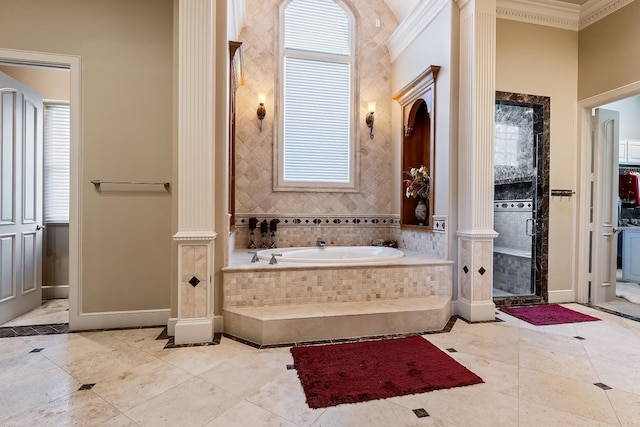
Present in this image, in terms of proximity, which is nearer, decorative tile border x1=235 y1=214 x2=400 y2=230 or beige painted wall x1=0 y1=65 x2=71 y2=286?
beige painted wall x1=0 y1=65 x2=71 y2=286

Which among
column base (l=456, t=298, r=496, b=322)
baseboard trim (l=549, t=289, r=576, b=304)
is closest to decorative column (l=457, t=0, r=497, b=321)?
column base (l=456, t=298, r=496, b=322)

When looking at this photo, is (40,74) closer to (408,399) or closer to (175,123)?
(175,123)

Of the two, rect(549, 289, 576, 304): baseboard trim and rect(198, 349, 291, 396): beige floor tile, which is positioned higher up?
rect(549, 289, 576, 304): baseboard trim

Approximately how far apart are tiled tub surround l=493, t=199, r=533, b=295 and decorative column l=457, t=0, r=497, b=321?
127 centimetres

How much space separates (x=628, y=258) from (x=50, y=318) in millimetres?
7284

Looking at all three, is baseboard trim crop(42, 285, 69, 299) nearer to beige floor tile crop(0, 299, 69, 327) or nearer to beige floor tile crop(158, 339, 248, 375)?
beige floor tile crop(0, 299, 69, 327)

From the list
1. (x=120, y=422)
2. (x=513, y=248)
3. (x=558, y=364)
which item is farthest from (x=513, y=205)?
(x=120, y=422)

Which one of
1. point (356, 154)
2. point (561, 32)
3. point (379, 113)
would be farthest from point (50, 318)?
point (561, 32)

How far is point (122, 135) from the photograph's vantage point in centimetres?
274

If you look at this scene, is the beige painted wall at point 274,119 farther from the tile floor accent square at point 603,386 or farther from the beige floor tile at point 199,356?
the tile floor accent square at point 603,386

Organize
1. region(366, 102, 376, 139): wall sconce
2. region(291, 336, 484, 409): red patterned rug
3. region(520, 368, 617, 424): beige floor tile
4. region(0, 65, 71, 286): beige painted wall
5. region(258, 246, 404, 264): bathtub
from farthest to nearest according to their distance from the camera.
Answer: region(366, 102, 376, 139): wall sconce < region(258, 246, 404, 264): bathtub < region(0, 65, 71, 286): beige painted wall < region(291, 336, 484, 409): red patterned rug < region(520, 368, 617, 424): beige floor tile

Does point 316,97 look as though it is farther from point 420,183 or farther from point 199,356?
point 199,356

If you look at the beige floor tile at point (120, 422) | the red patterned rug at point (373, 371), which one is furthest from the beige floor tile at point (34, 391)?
the red patterned rug at point (373, 371)

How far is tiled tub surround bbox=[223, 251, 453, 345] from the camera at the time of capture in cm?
245
